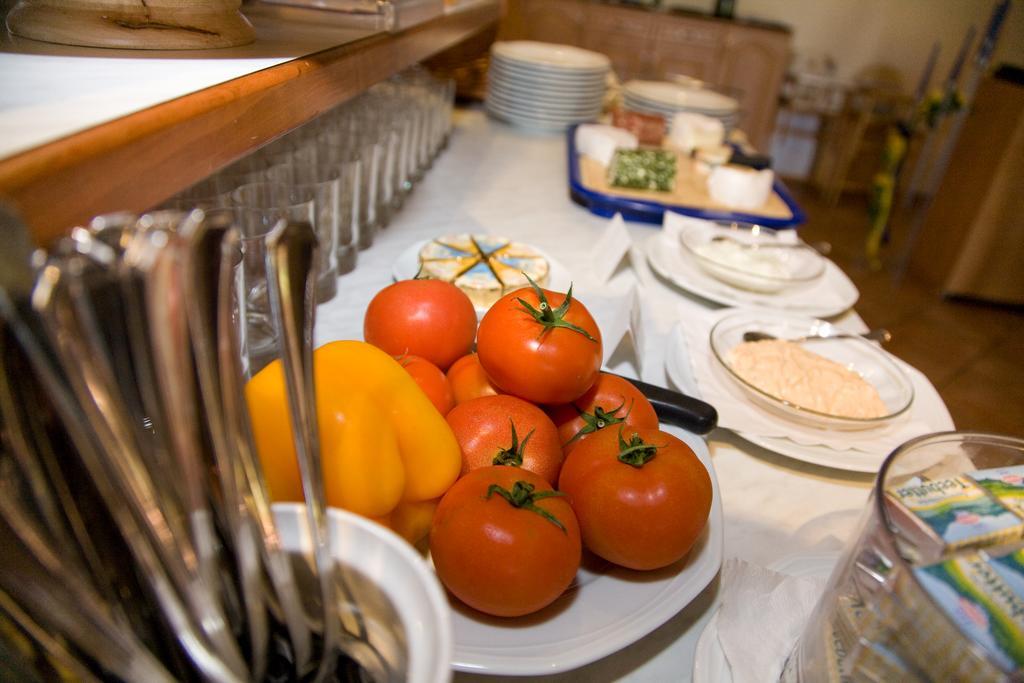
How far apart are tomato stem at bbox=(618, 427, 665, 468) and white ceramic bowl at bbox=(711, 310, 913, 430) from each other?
0.29 m

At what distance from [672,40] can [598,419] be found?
161 inches

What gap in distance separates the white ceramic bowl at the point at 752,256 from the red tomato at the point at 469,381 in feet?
1.79

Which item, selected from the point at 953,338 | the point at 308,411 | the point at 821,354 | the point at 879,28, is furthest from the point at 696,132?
the point at 879,28

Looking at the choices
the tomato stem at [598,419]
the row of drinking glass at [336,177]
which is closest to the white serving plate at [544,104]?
the row of drinking glass at [336,177]

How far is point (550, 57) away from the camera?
70.3 inches

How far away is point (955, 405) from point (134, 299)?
2.73 meters

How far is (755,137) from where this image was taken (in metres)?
4.15

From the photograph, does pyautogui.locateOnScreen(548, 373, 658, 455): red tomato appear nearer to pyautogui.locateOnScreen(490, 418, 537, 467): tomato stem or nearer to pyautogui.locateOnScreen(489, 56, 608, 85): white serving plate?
pyautogui.locateOnScreen(490, 418, 537, 467): tomato stem

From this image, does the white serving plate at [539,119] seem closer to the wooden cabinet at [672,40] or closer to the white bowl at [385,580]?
the white bowl at [385,580]

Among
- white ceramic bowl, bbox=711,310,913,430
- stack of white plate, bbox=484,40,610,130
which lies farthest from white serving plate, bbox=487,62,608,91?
white ceramic bowl, bbox=711,310,913,430

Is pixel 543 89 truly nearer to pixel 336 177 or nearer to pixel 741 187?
pixel 741 187

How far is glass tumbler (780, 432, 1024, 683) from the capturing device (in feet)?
0.87

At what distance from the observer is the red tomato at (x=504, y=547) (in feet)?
1.20

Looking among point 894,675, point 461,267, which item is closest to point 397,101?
point 461,267
